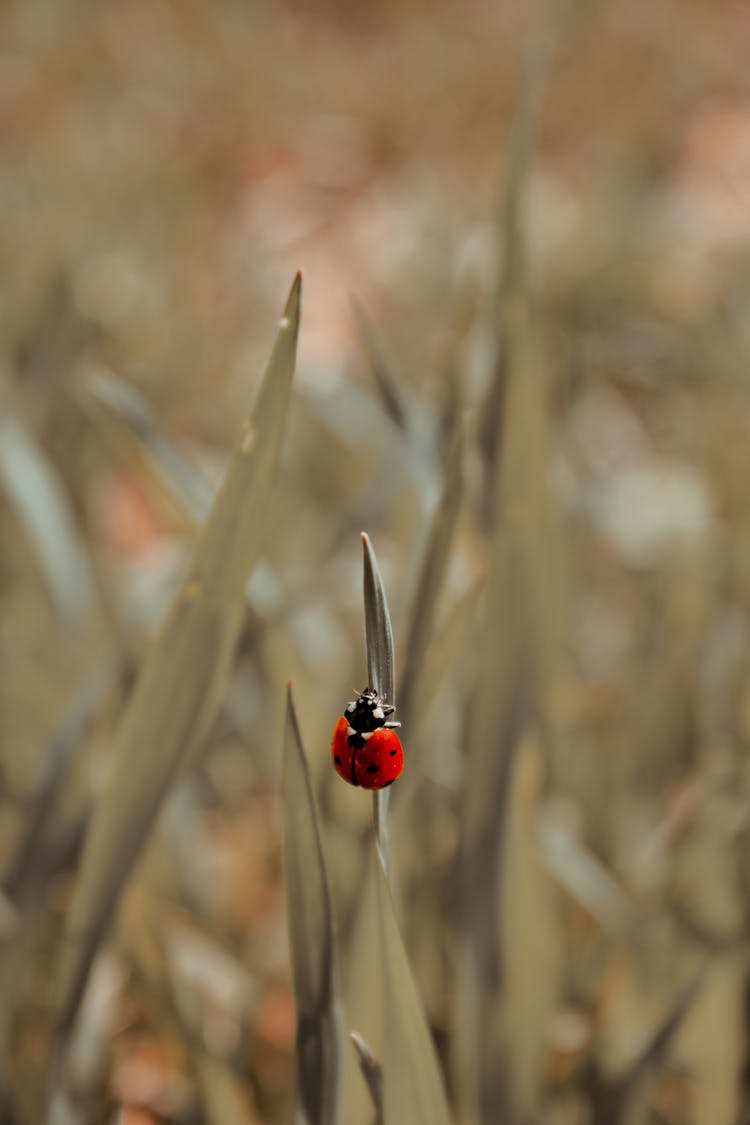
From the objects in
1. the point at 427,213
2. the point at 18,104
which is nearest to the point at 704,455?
the point at 427,213

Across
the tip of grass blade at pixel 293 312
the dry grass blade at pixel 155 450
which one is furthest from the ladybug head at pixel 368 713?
the dry grass blade at pixel 155 450

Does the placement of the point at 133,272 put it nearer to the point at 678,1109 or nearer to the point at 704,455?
the point at 704,455

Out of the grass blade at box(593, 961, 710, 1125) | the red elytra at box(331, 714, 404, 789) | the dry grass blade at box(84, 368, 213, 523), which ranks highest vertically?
the dry grass blade at box(84, 368, 213, 523)

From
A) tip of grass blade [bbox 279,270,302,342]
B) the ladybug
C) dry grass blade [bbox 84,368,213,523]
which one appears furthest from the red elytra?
dry grass blade [bbox 84,368,213,523]

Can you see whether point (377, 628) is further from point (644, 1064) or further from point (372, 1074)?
point (644, 1064)

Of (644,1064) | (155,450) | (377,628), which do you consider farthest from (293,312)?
(644,1064)

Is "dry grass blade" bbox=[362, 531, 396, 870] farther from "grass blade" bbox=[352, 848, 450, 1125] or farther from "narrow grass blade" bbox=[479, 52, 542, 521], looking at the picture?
"narrow grass blade" bbox=[479, 52, 542, 521]
